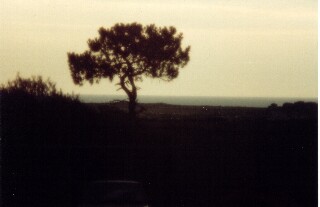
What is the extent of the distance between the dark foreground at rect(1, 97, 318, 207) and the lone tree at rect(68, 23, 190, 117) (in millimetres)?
12535

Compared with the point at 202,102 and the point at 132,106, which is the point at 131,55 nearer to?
the point at 132,106

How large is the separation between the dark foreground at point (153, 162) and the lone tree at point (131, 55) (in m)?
12.5

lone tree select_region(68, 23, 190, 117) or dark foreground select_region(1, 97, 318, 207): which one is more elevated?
lone tree select_region(68, 23, 190, 117)

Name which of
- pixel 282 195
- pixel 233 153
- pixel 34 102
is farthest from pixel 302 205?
pixel 34 102

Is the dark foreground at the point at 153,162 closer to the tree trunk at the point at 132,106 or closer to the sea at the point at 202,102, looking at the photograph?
the sea at the point at 202,102

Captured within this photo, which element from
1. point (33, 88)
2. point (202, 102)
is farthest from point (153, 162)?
point (202, 102)

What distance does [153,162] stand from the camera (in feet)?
76.7

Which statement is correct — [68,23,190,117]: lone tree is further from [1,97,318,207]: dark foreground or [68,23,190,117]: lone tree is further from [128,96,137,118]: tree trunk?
[1,97,318,207]: dark foreground

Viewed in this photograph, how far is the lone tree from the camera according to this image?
42156mm

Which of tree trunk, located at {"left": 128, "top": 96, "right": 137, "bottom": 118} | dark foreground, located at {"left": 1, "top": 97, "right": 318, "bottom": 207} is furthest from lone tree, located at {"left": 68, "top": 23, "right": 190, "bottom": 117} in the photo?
dark foreground, located at {"left": 1, "top": 97, "right": 318, "bottom": 207}

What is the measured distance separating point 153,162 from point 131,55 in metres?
20.7

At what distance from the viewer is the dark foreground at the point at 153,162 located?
19016 mm

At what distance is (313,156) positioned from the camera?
76.6 ft

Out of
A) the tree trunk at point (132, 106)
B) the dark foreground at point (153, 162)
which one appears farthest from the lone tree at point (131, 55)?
the dark foreground at point (153, 162)
